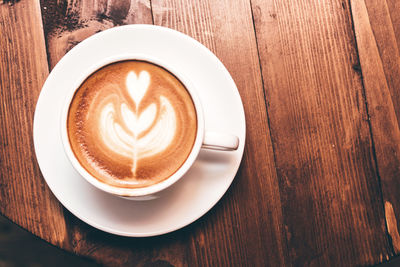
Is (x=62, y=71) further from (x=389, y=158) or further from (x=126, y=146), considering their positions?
(x=389, y=158)

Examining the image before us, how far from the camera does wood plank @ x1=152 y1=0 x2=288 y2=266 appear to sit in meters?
0.79

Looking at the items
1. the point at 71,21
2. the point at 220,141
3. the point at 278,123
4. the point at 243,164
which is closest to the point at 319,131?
the point at 278,123

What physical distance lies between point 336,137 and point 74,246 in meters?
0.69

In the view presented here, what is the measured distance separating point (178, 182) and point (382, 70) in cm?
59

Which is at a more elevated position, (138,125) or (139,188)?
(138,125)

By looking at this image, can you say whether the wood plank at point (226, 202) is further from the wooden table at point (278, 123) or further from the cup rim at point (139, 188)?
the cup rim at point (139, 188)

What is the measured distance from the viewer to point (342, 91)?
0.83 m

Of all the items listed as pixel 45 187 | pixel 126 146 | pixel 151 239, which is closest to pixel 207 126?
pixel 126 146

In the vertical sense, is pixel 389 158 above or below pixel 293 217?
above

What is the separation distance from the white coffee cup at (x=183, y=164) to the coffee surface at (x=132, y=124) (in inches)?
0.5

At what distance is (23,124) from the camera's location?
0.77 m

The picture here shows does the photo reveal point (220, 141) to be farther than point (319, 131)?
No

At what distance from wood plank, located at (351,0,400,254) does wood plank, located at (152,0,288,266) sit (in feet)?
0.90

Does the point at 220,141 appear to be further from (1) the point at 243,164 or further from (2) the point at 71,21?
(2) the point at 71,21
